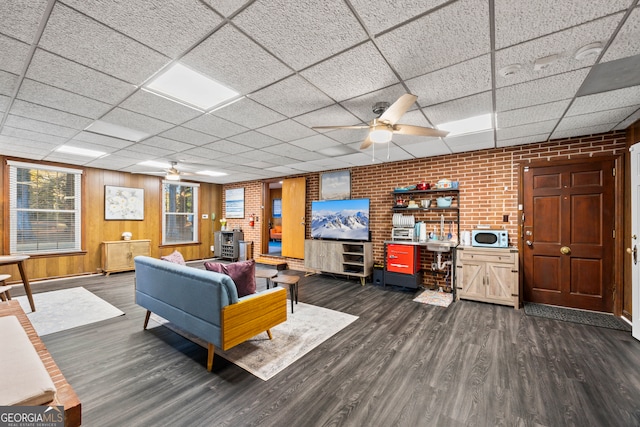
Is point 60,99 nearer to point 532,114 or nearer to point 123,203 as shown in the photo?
point 123,203

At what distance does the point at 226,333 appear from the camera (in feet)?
7.54

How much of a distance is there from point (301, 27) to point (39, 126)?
154 inches

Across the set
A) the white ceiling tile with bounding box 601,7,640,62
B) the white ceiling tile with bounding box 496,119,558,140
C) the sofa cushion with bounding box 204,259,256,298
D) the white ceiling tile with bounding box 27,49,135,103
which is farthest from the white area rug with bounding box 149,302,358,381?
the white ceiling tile with bounding box 601,7,640,62

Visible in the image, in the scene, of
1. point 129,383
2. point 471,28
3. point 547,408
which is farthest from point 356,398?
point 471,28

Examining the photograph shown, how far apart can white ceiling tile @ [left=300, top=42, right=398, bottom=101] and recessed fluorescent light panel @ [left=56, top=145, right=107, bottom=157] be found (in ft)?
15.3

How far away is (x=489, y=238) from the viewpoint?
4203mm

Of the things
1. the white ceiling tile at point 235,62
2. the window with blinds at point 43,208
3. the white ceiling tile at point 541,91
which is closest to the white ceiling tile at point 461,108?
the white ceiling tile at point 541,91

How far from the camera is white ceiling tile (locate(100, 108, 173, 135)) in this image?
9.80ft

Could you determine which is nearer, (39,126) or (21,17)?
(21,17)

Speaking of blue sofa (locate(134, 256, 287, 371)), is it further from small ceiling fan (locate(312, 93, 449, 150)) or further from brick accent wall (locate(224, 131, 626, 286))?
brick accent wall (locate(224, 131, 626, 286))

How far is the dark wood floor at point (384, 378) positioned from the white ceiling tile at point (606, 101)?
8.30 feet

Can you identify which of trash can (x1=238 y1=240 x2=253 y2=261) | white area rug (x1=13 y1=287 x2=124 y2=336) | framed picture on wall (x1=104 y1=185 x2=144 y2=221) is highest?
framed picture on wall (x1=104 y1=185 x2=144 y2=221)

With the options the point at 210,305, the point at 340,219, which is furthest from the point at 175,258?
the point at 340,219

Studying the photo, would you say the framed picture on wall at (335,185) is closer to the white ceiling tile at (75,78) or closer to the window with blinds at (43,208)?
the white ceiling tile at (75,78)
